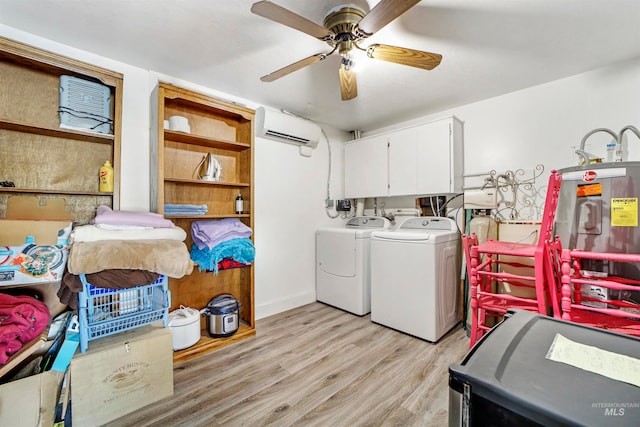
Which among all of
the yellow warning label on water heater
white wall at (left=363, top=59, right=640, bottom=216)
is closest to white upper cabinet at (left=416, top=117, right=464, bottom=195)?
white wall at (left=363, top=59, right=640, bottom=216)

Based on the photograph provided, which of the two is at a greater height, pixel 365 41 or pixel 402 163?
pixel 365 41

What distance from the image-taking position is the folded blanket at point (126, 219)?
65.7 inches

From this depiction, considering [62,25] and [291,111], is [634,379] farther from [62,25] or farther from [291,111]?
[291,111]

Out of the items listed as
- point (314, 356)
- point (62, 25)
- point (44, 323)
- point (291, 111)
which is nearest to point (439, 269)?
point (314, 356)

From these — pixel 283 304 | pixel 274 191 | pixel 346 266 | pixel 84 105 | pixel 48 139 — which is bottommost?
pixel 283 304

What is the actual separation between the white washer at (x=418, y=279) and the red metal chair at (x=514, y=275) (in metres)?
0.33

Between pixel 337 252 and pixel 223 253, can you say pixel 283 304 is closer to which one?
pixel 337 252

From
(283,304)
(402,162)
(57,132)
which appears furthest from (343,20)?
(283,304)

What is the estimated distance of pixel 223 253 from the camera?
2.24 metres

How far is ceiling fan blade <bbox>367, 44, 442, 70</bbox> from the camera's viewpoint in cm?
149

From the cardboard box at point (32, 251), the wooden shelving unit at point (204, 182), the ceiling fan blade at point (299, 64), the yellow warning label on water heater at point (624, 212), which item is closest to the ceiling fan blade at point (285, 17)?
the ceiling fan blade at point (299, 64)

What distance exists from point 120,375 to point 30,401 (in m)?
0.39

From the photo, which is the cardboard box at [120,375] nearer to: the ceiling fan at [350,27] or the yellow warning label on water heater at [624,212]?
the ceiling fan at [350,27]

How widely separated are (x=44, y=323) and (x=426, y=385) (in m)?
2.26
